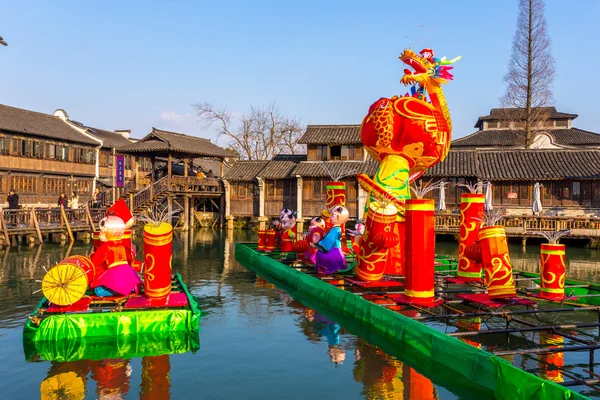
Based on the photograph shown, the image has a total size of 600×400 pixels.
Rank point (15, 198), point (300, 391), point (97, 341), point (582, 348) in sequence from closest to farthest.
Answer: point (582, 348), point (300, 391), point (97, 341), point (15, 198)

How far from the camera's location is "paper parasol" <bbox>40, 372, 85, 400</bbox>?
723 centimetres

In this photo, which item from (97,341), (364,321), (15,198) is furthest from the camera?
(15,198)

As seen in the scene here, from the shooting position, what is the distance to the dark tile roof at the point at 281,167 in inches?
1372

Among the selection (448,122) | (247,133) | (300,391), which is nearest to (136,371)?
(300,391)

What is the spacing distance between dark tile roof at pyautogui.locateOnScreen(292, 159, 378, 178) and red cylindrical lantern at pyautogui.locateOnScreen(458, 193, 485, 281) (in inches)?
762

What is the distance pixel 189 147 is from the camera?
111 feet

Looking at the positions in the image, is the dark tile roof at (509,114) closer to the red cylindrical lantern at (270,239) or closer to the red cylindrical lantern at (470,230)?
the red cylindrical lantern at (270,239)

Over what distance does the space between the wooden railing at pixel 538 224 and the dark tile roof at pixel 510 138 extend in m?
17.6

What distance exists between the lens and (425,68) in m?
13.6

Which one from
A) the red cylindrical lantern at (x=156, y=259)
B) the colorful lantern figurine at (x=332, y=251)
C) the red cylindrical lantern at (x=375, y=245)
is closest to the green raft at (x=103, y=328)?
the red cylindrical lantern at (x=156, y=259)

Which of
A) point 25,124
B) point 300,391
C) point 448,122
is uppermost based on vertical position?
point 25,124

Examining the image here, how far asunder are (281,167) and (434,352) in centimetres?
2832

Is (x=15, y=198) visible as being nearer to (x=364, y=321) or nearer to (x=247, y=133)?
(x=364, y=321)

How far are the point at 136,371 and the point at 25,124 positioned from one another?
104 ft
